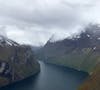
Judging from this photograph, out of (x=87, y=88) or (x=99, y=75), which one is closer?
(x=87, y=88)

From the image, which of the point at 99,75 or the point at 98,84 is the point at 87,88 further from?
the point at 99,75

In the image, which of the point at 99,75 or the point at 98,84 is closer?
the point at 98,84

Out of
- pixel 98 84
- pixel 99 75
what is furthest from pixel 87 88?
pixel 99 75
